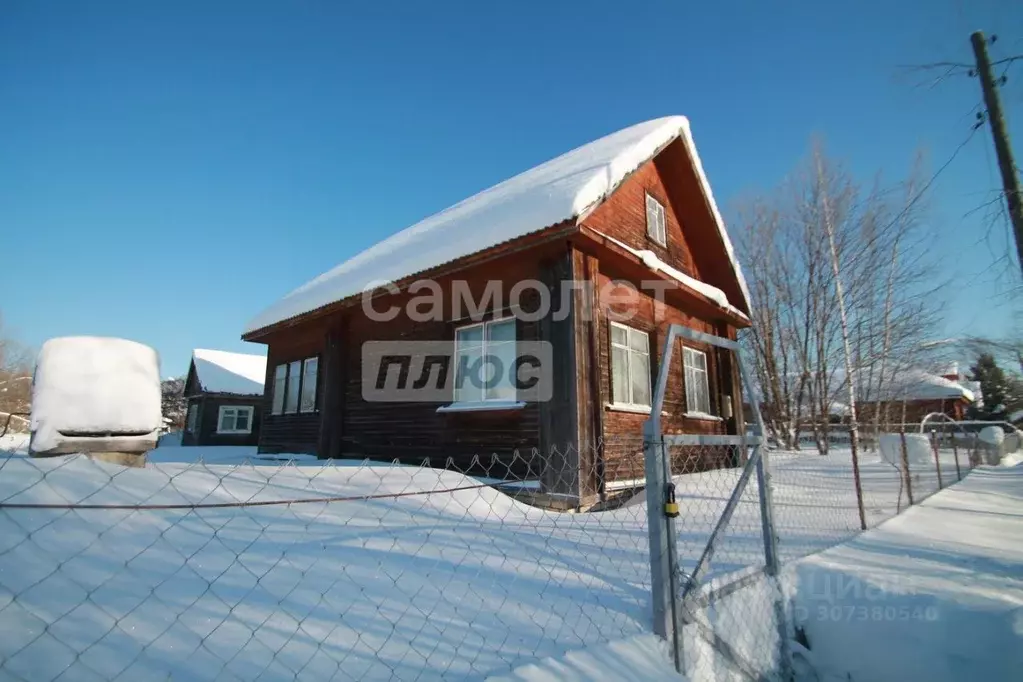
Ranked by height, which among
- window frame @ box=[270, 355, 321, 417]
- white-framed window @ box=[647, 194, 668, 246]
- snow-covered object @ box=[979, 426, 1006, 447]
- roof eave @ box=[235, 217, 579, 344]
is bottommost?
snow-covered object @ box=[979, 426, 1006, 447]

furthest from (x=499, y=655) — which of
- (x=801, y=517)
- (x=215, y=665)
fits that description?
(x=801, y=517)

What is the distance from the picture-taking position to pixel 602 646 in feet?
7.85

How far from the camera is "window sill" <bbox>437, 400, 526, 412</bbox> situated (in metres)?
7.50

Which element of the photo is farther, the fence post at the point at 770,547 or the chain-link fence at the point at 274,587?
the fence post at the point at 770,547

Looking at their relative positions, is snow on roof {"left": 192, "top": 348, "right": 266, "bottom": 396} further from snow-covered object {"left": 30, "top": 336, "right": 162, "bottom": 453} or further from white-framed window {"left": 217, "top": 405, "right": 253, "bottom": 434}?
snow-covered object {"left": 30, "top": 336, "right": 162, "bottom": 453}

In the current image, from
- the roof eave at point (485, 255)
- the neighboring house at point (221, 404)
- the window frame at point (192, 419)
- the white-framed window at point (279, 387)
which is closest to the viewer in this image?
the roof eave at point (485, 255)

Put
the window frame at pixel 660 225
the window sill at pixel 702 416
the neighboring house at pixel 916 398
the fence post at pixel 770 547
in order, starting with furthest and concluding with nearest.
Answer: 1. the neighboring house at pixel 916 398
2. the window sill at pixel 702 416
3. the window frame at pixel 660 225
4. the fence post at pixel 770 547

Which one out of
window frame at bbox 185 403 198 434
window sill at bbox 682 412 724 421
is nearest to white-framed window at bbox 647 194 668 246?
window sill at bbox 682 412 724 421

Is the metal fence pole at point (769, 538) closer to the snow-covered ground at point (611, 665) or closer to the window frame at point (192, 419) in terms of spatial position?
the snow-covered ground at point (611, 665)

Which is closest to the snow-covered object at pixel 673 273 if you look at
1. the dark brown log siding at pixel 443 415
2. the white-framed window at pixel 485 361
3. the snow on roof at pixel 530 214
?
the snow on roof at pixel 530 214

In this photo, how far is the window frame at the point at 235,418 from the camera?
2467 cm

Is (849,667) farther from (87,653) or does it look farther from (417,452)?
(417,452)

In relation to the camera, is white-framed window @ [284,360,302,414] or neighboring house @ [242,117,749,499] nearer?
neighboring house @ [242,117,749,499]

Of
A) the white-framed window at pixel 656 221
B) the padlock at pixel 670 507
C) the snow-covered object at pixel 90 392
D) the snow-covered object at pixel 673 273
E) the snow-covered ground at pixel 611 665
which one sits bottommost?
the snow-covered ground at pixel 611 665
